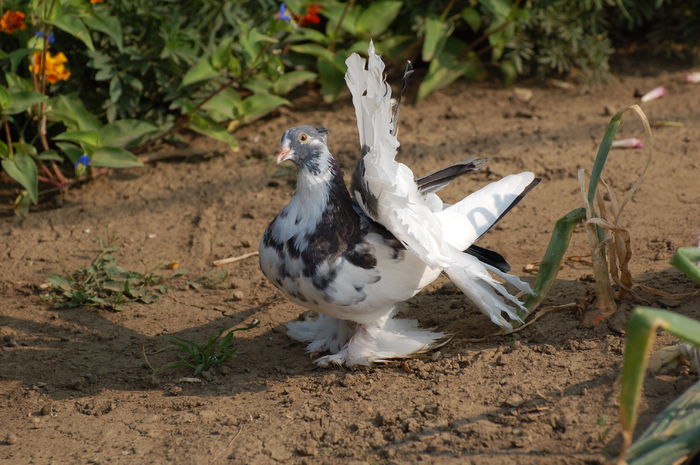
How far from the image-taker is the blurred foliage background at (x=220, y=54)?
5.07 meters

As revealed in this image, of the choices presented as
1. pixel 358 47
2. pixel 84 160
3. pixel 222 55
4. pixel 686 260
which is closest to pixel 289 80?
pixel 358 47

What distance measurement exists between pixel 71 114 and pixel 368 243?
264cm

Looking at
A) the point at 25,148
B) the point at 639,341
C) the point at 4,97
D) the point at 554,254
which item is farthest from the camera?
the point at 25,148

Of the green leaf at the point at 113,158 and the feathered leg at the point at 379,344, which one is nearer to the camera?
the feathered leg at the point at 379,344

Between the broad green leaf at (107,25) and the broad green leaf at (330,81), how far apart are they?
5.49 ft

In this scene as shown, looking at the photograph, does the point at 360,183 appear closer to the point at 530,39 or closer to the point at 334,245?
the point at 334,245

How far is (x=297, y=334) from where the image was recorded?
4.05 metres

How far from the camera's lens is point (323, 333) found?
397cm

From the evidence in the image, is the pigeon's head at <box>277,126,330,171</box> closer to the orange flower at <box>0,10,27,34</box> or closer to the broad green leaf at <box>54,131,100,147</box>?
the broad green leaf at <box>54,131,100,147</box>

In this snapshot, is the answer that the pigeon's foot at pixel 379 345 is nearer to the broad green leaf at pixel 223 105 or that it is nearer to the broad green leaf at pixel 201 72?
the broad green leaf at pixel 201 72

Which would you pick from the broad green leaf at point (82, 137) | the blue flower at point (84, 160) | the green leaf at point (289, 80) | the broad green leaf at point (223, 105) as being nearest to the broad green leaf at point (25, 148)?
the broad green leaf at point (82, 137)

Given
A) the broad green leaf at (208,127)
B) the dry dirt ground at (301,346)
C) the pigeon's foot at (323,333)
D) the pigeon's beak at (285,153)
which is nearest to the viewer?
the dry dirt ground at (301,346)

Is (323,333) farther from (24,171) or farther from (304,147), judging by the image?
(24,171)

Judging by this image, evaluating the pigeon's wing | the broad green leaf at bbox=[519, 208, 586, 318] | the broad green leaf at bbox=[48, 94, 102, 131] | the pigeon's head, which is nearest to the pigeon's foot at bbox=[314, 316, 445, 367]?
the broad green leaf at bbox=[519, 208, 586, 318]
